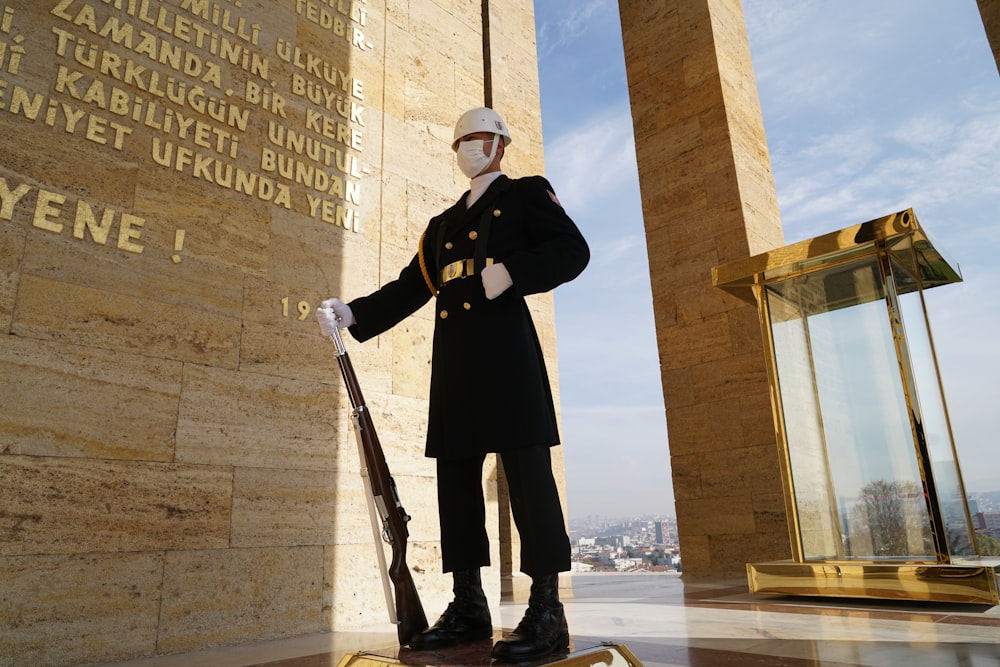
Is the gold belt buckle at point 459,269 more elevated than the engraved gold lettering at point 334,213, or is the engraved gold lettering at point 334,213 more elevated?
the engraved gold lettering at point 334,213

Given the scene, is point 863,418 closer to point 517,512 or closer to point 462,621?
point 517,512

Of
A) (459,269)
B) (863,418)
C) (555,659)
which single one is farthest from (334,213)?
(863,418)

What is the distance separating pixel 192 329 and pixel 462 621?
7.65 ft

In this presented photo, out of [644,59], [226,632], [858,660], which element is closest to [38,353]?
[226,632]

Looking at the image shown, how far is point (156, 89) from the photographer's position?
12.7 feet

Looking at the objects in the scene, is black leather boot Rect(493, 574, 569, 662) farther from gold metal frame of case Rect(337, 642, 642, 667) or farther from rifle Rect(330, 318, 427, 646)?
rifle Rect(330, 318, 427, 646)

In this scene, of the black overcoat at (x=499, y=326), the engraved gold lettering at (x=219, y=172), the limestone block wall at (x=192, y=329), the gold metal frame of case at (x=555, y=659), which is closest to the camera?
the gold metal frame of case at (x=555, y=659)

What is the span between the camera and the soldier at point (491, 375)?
2317 millimetres

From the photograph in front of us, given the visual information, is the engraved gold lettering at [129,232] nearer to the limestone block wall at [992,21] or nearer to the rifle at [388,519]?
the rifle at [388,519]

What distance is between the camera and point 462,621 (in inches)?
95.0

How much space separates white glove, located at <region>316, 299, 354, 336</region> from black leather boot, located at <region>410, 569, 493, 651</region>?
1.07 m

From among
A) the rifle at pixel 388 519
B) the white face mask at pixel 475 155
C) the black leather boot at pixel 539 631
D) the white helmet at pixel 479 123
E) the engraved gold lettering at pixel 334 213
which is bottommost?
the black leather boot at pixel 539 631

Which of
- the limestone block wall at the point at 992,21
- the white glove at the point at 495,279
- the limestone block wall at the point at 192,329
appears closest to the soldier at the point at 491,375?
the white glove at the point at 495,279

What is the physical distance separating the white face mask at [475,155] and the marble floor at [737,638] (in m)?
1.78
